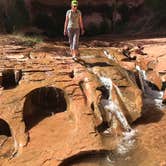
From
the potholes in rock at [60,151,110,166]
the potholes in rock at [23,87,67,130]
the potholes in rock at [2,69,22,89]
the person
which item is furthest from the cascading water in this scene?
the potholes in rock at [2,69,22,89]

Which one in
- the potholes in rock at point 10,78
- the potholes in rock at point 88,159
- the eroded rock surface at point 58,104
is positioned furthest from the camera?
the potholes in rock at point 10,78

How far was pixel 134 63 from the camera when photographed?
1305 centimetres

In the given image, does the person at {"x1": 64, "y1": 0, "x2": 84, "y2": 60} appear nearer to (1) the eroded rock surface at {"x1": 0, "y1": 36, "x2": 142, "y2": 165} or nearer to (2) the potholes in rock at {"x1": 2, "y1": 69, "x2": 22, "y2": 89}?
(1) the eroded rock surface at {"x1": 0, "y1": 36, "x2": 142, "y2": 165}

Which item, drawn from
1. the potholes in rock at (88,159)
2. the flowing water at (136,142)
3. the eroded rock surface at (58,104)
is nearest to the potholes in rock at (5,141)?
the eroded rock surface at (58,104)

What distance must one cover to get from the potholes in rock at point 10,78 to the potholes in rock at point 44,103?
2.17 ft

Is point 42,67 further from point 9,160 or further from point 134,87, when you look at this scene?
point 9,160

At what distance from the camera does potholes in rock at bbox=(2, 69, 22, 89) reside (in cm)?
958

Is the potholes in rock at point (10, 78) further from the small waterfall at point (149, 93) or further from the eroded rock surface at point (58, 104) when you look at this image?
the small waterfall at point (149, 93)

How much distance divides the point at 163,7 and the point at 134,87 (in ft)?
48.0

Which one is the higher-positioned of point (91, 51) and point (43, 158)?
point (91, 51)

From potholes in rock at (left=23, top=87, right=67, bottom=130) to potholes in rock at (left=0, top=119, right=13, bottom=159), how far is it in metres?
0.60

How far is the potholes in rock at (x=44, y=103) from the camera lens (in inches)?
353

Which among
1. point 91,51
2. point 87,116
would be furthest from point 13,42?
point 87,116

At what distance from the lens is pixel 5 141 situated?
8.19 m
